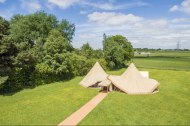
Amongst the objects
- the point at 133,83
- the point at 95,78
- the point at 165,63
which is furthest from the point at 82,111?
the point at 165,63

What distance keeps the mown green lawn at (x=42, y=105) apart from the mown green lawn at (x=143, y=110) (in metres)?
3.58

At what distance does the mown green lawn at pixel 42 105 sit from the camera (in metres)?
27.8

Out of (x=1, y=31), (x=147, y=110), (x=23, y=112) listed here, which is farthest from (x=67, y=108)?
(x=1, y=31)

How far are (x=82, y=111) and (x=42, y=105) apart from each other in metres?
6.64

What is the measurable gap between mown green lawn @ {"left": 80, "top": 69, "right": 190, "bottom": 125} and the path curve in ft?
2.43

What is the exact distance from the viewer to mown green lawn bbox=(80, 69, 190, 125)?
27375 mm

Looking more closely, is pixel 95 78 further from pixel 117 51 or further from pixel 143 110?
pixel 117 51

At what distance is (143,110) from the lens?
31.7 metres

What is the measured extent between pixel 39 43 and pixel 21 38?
509 centimetres

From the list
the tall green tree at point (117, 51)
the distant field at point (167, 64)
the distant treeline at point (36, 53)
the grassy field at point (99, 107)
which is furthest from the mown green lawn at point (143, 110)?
the distant field at point (167, 64)

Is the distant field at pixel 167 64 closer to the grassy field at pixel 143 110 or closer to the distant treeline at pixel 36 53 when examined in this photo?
the distant treeline at pixel 36 53

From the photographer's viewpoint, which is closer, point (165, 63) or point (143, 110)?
point (143, 110)

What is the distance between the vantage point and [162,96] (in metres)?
40.2

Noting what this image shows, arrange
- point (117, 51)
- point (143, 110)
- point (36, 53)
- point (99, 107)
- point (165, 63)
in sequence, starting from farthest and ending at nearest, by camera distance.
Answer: point (165, 63) < point (117, 51) < point (36, 53) < point (99, 107) < point (143, 110)
